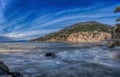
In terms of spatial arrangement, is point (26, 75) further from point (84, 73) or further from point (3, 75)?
point (84, 73)

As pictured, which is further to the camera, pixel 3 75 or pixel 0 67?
pixel 0 67

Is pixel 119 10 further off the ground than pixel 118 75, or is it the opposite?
pixel 119 10

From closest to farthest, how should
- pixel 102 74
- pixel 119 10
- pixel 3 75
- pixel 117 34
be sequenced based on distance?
pixel 3 75
pixel 102 74
pixel 119 10
pixel 117 34

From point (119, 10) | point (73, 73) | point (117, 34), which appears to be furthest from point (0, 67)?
point (117, 34)

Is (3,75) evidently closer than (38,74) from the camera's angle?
Yes

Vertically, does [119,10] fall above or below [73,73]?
above

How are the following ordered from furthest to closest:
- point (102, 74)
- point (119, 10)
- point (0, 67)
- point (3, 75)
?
point (119, 10)
point (102, 74)
point (0, 67)
point (3, 75)

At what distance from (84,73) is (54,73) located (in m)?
2.63

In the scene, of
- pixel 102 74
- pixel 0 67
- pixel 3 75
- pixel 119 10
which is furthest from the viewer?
pixel 119 10

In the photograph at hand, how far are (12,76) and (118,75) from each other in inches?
346

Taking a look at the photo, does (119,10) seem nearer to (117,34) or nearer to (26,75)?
(117,34)

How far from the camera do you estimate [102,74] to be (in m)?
23.5

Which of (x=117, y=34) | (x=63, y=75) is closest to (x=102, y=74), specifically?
(x=63, y=75)

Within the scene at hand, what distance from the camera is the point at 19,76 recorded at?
20781 millimetres
